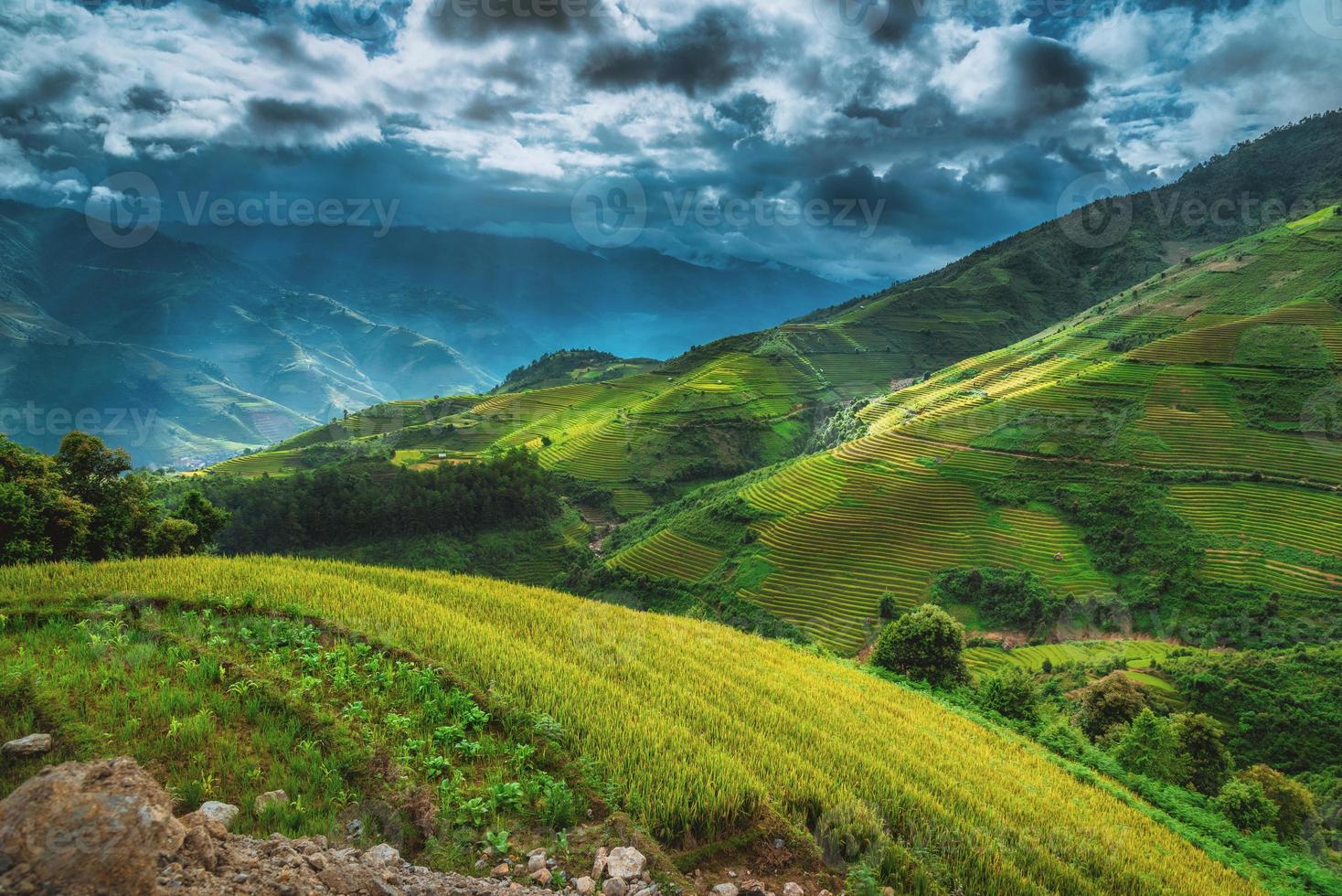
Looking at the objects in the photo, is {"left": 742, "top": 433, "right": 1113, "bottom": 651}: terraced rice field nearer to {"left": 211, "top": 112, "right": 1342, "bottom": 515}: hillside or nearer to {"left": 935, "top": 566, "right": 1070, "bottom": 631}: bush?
{"left": 935, "top": 566, "right": 1070, "bottom": 631}: bush

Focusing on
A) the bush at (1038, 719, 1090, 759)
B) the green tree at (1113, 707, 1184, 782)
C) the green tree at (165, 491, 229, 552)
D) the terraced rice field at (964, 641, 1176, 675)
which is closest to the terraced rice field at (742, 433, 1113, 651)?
the terraced rice field at (964, 641, 1176, 675)

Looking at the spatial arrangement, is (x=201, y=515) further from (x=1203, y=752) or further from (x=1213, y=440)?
(x=1213, y=440)

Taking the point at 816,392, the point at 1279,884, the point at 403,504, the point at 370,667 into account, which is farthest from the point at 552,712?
the point at 816,392

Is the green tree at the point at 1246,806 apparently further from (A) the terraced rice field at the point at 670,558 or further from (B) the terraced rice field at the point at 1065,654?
(A) the terraced rice field at the point at 670,558

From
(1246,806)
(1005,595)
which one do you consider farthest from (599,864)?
(1005,595)

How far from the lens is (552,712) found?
7156 mm

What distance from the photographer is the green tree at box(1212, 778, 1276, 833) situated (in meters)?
19.2

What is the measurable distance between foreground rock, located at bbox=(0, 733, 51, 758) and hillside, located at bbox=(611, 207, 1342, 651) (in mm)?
52394

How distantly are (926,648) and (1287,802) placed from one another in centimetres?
1501

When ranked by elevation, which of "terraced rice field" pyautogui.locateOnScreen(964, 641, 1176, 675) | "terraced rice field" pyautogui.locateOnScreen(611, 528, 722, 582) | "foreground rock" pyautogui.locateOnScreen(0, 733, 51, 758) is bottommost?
"terraced rice field" pyautogui.locateOnScreen(964, 641, 1176, 675)

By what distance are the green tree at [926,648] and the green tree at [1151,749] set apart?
237 inches

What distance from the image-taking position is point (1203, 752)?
2614 cm

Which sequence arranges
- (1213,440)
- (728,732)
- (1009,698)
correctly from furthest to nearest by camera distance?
(1213,440), (1009,698), (728,732)

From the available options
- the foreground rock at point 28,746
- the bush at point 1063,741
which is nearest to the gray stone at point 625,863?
the foreground rock at point 28,746
